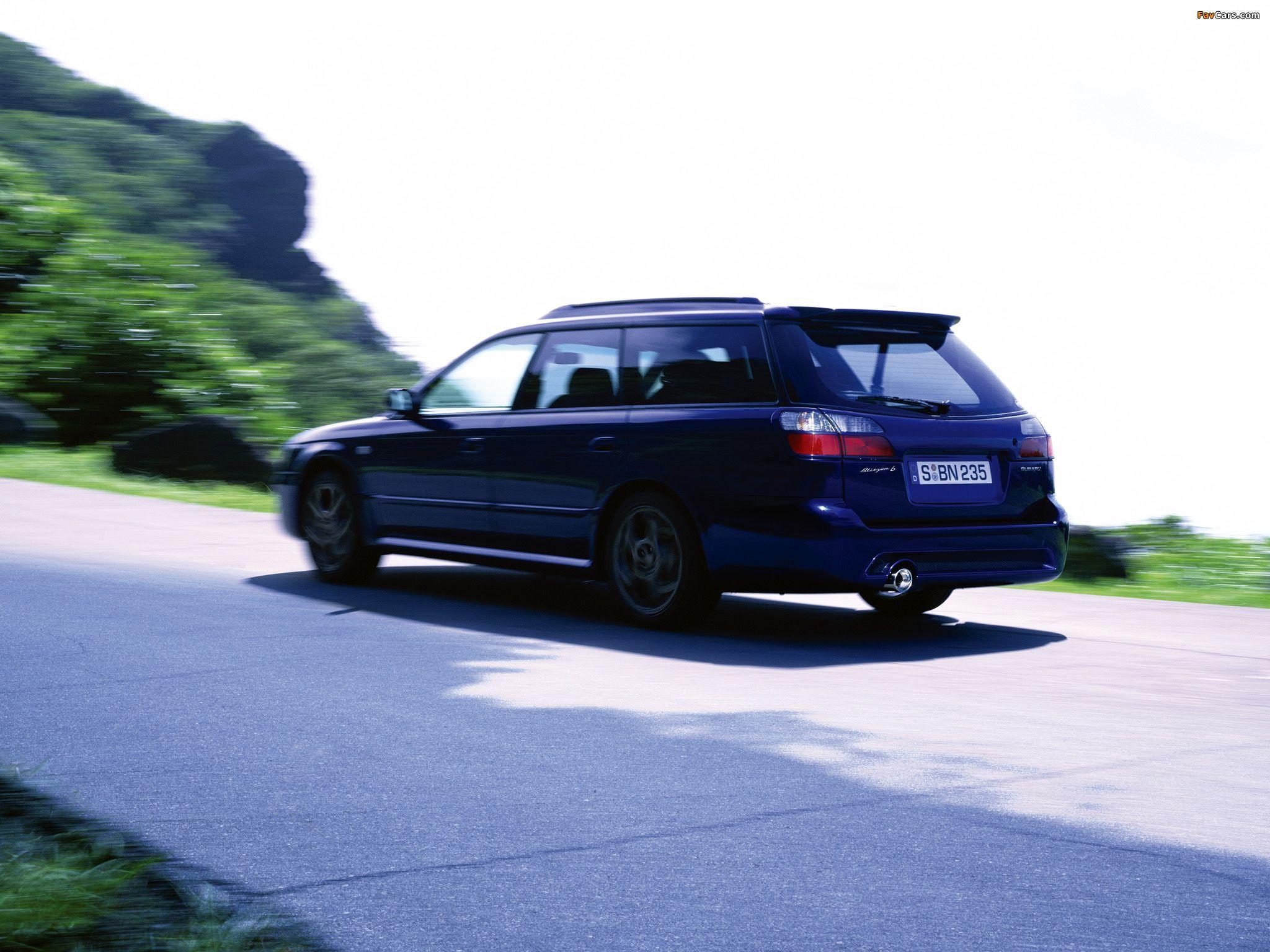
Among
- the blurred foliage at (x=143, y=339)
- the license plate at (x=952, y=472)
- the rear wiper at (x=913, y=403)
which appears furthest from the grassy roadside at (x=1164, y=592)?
the blurred foliage at (x=143, y=339)

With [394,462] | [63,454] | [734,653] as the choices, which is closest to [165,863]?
[734,653]

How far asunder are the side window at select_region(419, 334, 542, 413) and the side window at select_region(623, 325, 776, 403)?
33.7 inches

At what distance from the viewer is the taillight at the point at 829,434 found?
23.6 ft

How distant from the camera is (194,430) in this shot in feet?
57.0

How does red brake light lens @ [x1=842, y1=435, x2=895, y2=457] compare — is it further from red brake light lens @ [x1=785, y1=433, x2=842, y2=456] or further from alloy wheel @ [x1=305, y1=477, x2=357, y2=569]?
alloy wheel @ [x1=305, y1=477, x2=357, y2=569]

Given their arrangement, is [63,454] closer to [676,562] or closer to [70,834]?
[676,562]

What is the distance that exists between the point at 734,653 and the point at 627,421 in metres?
1.34

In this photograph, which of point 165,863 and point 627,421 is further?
point 627,421

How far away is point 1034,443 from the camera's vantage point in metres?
7.89

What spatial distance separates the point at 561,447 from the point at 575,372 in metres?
0.45

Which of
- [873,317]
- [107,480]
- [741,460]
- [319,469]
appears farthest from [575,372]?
[107,480]

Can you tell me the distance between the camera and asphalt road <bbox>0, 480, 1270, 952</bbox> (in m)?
3.75

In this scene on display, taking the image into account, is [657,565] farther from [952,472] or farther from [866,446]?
[952,472]

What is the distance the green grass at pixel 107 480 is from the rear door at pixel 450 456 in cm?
542
